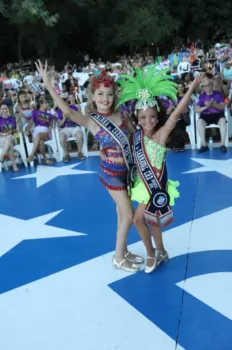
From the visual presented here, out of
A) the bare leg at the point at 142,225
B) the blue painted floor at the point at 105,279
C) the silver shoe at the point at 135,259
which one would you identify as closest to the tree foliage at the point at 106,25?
the blue painted floor at the point at 105,279

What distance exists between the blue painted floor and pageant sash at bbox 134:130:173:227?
50 centimetres

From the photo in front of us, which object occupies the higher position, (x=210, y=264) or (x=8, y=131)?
(x=8, y=131)

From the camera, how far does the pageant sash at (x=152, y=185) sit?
2.91 meters

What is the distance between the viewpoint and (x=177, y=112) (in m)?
2.76

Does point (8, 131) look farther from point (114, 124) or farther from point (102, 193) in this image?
point (114, 124)

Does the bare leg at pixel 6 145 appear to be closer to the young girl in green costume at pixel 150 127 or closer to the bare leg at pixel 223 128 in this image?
the bare leg at pixel 223 128

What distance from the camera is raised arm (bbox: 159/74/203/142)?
276cm

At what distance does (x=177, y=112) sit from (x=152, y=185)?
1.77 ft

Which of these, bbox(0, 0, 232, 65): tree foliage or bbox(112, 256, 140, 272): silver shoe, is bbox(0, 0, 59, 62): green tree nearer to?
bbox(0, 0, 232, 65): tree foliage

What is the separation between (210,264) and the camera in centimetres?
321

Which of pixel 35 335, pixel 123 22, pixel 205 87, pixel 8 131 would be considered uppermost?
pixel 123 22

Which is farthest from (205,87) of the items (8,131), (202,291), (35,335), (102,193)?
(35,335)

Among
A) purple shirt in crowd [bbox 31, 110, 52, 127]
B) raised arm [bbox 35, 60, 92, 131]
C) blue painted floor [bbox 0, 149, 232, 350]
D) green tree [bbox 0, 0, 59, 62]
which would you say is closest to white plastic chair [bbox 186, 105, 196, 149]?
blue painted floor [bbox 0, 149, 232, 350]

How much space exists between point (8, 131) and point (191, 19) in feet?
89.7
